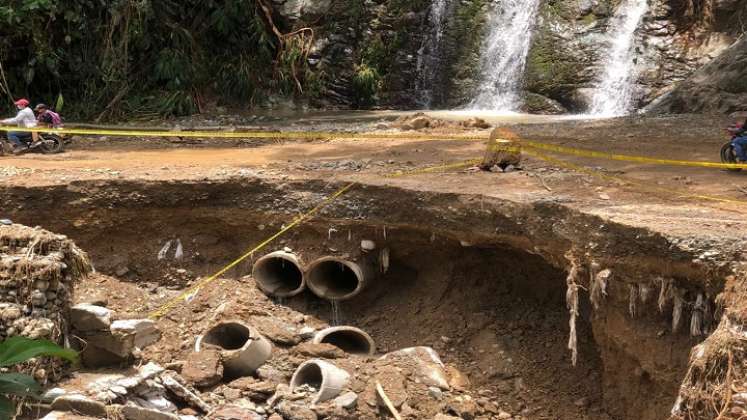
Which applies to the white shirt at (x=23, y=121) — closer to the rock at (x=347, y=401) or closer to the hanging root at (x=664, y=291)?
the rock at (x=347, y=401)

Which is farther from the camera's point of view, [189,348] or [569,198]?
[189,348]

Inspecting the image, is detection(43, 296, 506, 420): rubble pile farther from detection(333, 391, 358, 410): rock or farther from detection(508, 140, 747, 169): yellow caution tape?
detection(508, 140, 747, 169): yellow caution tape

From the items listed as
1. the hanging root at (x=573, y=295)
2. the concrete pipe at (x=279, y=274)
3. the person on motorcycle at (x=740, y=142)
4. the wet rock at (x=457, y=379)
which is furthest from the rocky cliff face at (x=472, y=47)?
the hanging root at (x=573, y=295)

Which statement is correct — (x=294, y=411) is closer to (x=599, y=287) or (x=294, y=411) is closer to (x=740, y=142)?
(x=599, y=287)

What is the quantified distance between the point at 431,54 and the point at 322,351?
386 inches

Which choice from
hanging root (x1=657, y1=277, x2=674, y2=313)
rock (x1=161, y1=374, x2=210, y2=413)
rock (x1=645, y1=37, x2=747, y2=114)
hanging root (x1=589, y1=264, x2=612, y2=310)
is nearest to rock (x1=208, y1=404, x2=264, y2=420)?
rock (x1=161, y1=374, x2=210, y2=413)

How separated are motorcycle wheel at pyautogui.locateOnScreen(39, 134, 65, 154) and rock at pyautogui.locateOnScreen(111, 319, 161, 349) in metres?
4.39

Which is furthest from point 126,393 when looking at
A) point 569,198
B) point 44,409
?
point 569,198

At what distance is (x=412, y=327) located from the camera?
7363 millimetres

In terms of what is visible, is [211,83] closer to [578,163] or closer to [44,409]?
[578,163]

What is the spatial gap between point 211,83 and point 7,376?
12.2m

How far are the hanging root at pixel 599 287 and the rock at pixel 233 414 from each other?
2691 mm

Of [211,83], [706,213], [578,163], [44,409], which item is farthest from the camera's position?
[211,83]

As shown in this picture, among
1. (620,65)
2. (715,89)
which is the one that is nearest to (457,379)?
(715,89)
